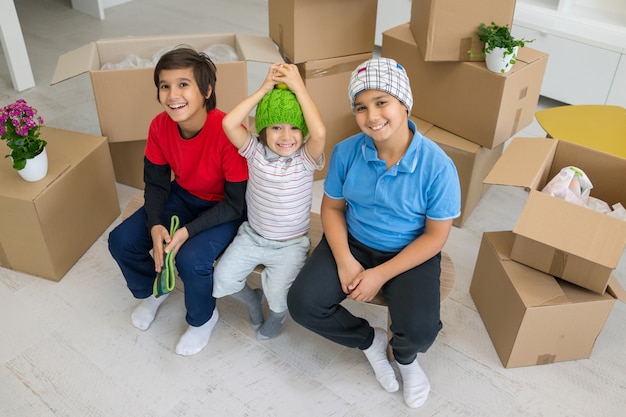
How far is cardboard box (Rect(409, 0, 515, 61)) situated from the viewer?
192cm

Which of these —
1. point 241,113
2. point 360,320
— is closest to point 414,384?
point 360,320

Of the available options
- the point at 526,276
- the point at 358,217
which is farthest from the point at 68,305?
the point at 526,276

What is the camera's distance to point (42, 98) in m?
2.97

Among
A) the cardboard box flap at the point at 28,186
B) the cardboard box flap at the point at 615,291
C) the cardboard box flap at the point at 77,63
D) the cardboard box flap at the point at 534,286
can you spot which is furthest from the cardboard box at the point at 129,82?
the cardboard box flap at the point at 615,291

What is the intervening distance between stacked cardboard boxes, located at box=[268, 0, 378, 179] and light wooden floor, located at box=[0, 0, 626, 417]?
767mm

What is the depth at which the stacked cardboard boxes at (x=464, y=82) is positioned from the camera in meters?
1.94

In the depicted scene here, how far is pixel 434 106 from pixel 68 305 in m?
1.42

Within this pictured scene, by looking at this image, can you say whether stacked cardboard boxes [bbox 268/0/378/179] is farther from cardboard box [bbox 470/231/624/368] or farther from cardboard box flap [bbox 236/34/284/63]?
cardboard box [bbox 470/231/624/368]

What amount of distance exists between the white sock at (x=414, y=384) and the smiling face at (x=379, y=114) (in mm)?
631

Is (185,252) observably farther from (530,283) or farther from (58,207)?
(530,283)

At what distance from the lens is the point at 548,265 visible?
1.61 meters

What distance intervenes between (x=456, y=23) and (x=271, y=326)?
114 centimetres

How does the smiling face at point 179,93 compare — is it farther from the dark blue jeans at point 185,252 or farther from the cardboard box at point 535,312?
the cardboard box at point 535,312

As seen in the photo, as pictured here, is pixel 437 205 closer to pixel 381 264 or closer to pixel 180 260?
pixel 381 264
